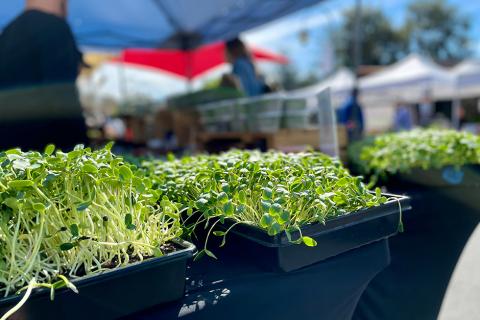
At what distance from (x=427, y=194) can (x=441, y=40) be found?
2937 cm

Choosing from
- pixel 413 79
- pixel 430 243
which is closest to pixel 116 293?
pixel 430 243

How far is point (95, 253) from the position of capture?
0.64 meters

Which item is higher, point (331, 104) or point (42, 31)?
point (42, 31)

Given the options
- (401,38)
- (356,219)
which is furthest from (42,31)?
(401,38)

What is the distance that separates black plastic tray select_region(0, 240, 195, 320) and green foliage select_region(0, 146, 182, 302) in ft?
0.10

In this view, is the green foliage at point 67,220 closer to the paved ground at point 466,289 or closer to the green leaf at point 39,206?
the green leaf at point 39,206

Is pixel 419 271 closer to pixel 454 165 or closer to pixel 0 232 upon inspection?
pixel 454 165

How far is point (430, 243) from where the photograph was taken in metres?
1.38

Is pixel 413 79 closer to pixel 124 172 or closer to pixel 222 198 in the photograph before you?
pixel 222 198

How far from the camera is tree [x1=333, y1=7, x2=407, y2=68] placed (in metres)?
25.8

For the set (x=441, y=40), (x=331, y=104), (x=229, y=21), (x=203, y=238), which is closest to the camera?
(x=203, y=238)

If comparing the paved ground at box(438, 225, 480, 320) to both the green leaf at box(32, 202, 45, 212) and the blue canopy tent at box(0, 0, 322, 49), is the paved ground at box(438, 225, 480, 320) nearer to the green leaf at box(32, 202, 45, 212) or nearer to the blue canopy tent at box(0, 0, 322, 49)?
the green leaf at box(32, 202, 45, 212)

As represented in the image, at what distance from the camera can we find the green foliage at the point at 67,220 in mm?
589

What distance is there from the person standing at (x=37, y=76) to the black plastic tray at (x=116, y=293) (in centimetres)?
145
